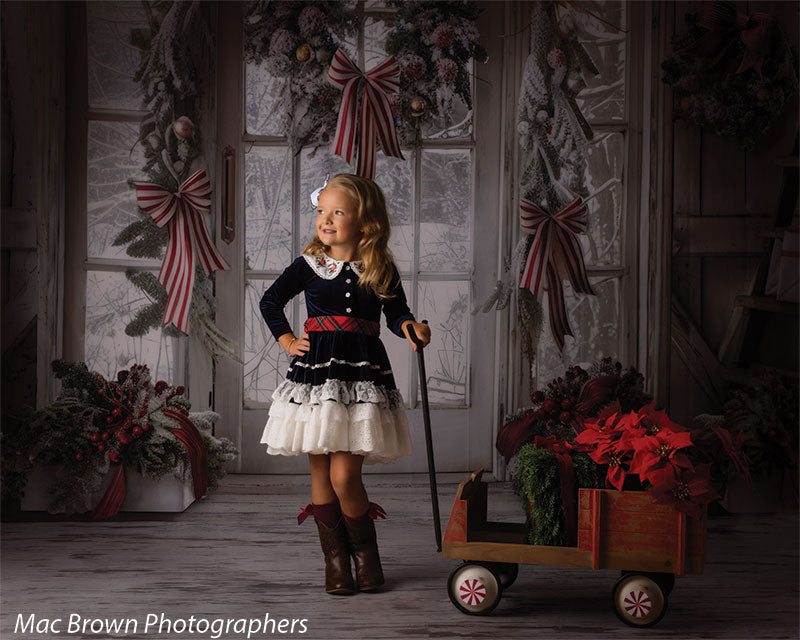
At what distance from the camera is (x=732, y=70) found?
3.59 metres

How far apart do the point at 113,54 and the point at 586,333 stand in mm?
2374

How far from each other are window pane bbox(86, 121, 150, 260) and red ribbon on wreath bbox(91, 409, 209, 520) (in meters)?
0.88

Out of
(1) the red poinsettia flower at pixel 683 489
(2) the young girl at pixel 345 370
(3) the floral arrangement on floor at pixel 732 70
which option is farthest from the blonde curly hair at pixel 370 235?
(3) the floral arrangement on floor at pixel 732 70

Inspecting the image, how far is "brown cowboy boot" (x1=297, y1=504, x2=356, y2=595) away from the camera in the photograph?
8.11 feet

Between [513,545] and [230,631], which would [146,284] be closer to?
[230,631]

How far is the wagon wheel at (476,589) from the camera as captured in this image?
7.57ft

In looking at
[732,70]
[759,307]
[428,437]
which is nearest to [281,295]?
[428,437]

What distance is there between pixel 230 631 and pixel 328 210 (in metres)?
1.18

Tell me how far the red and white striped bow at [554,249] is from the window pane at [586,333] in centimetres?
21

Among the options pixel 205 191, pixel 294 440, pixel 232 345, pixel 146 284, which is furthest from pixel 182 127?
pixel 294 440

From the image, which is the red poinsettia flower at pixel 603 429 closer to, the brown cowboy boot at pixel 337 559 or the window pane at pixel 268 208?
the brown cowboy boot at pixel 337 559

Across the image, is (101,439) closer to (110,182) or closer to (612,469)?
(110,182)

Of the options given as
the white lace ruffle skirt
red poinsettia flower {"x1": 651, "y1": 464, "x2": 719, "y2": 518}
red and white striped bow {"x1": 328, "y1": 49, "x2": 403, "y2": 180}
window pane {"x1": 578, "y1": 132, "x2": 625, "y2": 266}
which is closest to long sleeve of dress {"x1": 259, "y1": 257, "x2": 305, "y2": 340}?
the white lace ruffle skirt

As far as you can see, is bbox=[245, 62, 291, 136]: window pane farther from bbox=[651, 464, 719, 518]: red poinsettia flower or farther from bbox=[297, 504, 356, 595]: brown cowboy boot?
bbox=[651, 464, 719, 518]: red poinsettia flower
